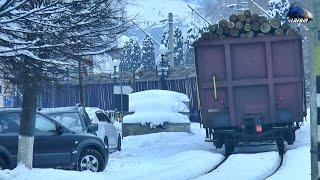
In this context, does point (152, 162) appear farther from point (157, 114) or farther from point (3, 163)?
point (157, 114)

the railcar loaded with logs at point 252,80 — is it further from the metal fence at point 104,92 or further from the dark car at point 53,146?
the metal fence at point 104,92

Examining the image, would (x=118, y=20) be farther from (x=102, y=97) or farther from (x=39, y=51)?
(x=102, y=97)

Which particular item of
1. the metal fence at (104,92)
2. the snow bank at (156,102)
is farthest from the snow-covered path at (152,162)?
the metal fence at (104,92)

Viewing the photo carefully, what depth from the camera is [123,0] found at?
10656mm

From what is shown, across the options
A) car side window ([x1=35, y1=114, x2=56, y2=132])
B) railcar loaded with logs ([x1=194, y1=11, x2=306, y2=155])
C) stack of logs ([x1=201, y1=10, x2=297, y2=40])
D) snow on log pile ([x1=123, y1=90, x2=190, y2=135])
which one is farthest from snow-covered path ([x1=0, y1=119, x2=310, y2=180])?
snow on log pile ([x1=123, y1=90, x2=190, y2=135])

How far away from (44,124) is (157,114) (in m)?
12.2


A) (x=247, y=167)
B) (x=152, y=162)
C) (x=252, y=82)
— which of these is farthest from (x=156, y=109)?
(x=247, y=167)

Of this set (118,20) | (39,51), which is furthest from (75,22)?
(118,20)

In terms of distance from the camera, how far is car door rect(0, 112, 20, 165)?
12.2 m

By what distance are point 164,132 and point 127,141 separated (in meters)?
1.61

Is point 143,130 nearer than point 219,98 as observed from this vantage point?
No

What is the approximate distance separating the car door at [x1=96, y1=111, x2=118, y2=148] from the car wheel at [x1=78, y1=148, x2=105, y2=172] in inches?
200

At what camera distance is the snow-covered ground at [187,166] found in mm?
11656

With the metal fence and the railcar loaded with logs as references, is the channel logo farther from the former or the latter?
the metal fence
